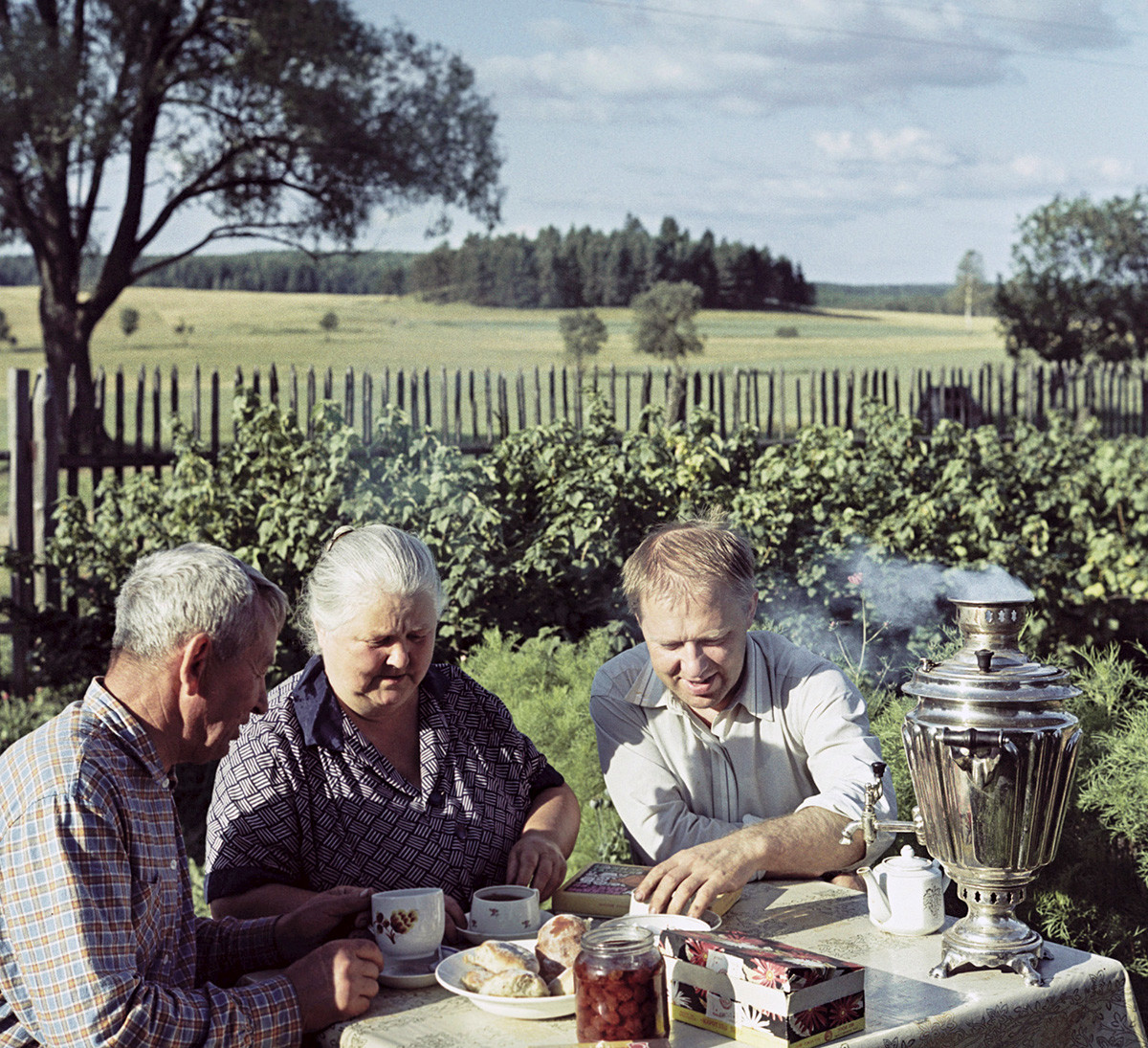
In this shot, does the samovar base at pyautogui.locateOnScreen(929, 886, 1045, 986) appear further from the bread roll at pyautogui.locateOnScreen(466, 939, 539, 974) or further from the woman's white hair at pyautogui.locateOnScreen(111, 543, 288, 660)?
the woman's white hair at pyautogui.locateOnScreen(111, 543, 288, 660)

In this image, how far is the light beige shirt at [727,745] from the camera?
269 centimetres

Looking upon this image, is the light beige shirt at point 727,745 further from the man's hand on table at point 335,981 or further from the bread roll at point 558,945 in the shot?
the man's hand on table at point 335,981

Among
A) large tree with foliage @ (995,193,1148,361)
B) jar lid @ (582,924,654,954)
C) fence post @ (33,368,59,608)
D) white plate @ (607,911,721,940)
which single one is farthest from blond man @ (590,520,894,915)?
large tree with foliage @ (995,193,1148,361)

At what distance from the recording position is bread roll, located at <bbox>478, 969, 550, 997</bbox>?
1.79 meters

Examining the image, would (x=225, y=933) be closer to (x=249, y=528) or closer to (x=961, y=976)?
(x=961, y=976)

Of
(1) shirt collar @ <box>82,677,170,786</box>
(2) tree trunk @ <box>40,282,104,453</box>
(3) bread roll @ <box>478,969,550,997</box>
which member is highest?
(2) tree trunk @ <box>40,282,104,453</box>

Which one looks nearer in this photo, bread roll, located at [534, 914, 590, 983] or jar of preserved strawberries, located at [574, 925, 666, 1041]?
jar of preserved strawberries, located at [574, 925, 666, 1041]

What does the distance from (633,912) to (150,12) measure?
47.8 feet

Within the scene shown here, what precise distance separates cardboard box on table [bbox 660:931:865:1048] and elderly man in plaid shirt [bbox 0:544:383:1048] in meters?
0.48

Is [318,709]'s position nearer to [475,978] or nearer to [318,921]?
[318,921]

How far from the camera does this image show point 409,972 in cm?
197

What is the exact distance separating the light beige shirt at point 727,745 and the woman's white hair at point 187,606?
1.11m

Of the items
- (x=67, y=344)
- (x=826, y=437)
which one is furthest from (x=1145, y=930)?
(x=67, y=344)

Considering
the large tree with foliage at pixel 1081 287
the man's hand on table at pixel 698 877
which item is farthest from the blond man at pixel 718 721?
the large tree with foliage at pixel 1081 287
